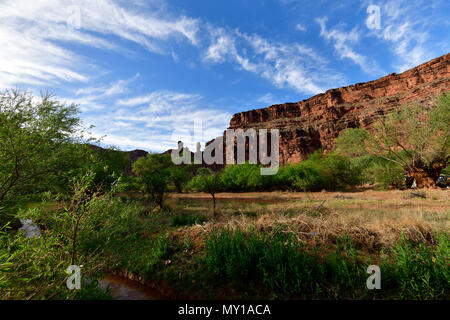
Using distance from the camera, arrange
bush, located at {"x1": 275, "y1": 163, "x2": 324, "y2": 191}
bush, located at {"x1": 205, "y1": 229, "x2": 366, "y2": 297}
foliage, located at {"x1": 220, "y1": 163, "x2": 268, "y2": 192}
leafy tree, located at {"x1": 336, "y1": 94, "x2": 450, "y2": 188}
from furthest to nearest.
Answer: foliage, located at {"x1": 220, "y1": 163, "x2": 268, "y2": 192}, bush, located at {"x1": 275, "y1": 163, "x2": 324, "y2": 191}, leafy tree, located at {"x1": 336, "y1": 94, "x2": 450, "y2": 188}, bush, located at {"x1": 205, "y1": 229, "x2": 366, "y2": 297}

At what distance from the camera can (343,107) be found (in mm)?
85375

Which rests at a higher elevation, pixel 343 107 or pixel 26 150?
pixel 343 107

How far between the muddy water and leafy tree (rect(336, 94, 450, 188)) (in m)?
25.7

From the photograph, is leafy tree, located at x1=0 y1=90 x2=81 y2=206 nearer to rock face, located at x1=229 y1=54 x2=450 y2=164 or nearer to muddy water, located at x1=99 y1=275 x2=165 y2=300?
muddy water, located at x1=99 y1=275 x2=165 y2=300

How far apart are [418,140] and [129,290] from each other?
2752 cm

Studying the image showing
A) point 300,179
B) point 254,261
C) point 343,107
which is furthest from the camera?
point 343,107

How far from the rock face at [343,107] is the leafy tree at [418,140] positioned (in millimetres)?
49304

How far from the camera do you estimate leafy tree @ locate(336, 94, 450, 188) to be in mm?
19000

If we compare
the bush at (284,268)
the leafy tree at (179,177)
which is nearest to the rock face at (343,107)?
the leafy tree at (179,177)

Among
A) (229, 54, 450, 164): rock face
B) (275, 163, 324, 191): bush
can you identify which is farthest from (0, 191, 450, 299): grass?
(229, 54, 450, 164): rock face

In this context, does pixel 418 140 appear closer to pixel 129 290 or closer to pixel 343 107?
pixel 129 290

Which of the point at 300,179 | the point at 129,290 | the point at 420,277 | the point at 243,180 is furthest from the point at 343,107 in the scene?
the point at 129,290

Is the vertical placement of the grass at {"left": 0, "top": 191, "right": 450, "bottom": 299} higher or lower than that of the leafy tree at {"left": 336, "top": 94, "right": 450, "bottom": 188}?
lower
